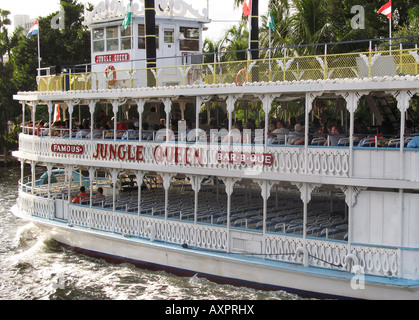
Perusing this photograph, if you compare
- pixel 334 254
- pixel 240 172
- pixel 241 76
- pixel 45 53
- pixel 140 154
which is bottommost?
pixel 334 254

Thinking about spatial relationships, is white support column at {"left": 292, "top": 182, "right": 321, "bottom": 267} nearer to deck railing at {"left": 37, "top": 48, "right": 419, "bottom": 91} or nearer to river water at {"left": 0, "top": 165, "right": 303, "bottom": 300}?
river water at {"left": 0, "top": 165, "right": 303, "bottom": 300}

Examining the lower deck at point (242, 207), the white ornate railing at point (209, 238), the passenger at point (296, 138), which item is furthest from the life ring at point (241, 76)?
the white ornate railing at point (209, 238)

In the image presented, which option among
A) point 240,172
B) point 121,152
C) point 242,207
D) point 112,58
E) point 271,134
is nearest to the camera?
point 240,172

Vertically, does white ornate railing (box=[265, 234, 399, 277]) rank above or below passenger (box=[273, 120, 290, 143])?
below

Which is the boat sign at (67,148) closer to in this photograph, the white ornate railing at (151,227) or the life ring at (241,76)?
the white ornate railing at (151,227)

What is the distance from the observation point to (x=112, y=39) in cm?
2148

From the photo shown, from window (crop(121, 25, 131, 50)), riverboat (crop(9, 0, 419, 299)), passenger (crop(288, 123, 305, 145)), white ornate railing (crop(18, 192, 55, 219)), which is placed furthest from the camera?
window (crop(121, 25, 131, 50))

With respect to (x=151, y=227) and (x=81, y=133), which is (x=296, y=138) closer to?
(x=151, y=227)

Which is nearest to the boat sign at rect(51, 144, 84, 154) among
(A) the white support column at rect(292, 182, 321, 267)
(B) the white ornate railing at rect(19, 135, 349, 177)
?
(B) the white ornate railing at rect(19, 135, 349, 177)

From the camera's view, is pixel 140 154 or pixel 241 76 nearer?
pixel 241 76

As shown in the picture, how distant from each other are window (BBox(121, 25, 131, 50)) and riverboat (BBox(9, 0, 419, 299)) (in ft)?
0.17

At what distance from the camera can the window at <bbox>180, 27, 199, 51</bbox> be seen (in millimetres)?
21812

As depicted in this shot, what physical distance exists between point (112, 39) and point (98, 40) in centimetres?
72

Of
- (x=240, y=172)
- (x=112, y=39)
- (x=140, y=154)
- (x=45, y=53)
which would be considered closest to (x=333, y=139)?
(x=240, y=172)
